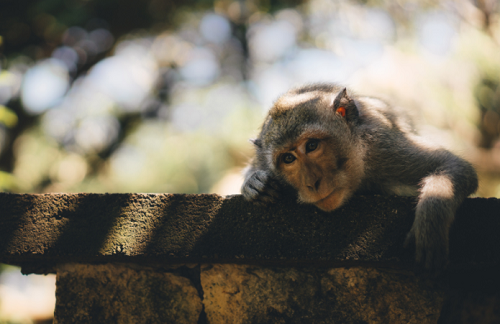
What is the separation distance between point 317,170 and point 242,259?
61 cm

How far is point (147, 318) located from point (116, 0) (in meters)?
7.56

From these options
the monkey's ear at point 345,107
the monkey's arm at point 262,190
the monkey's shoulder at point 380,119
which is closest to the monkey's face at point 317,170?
the monkey's arm at point 262,190

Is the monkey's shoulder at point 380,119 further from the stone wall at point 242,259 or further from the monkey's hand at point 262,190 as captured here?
the monkey's hand at point 262,190

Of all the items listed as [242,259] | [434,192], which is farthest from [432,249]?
[242,259]

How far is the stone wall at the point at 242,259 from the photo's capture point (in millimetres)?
1874

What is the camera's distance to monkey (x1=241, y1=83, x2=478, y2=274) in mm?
1876

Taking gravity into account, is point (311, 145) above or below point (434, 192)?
above

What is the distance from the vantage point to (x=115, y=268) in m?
2.17

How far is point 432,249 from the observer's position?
173cm

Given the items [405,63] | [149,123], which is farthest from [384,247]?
[149,123]

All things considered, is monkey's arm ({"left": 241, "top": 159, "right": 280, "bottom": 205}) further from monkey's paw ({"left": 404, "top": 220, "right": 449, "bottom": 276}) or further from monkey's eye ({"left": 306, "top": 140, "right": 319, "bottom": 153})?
monkey's paw ({"left": 404, "top": 220, "right": 449, "bottom": 276})

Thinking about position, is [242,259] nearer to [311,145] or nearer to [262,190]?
[262,190]

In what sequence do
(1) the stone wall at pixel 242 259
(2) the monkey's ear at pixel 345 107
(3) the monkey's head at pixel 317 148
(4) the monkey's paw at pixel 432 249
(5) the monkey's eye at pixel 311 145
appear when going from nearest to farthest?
(4) the monkey's paw at pixel 432 249, (1) the stone wall at pixel 242 259, (3) the monkey's head at pixel 317 148, (5) the monkey's eye at pixel 311 145, (2) the monkey's ear at pixel 345 107

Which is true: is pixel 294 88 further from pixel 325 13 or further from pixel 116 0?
pixel 116 0
